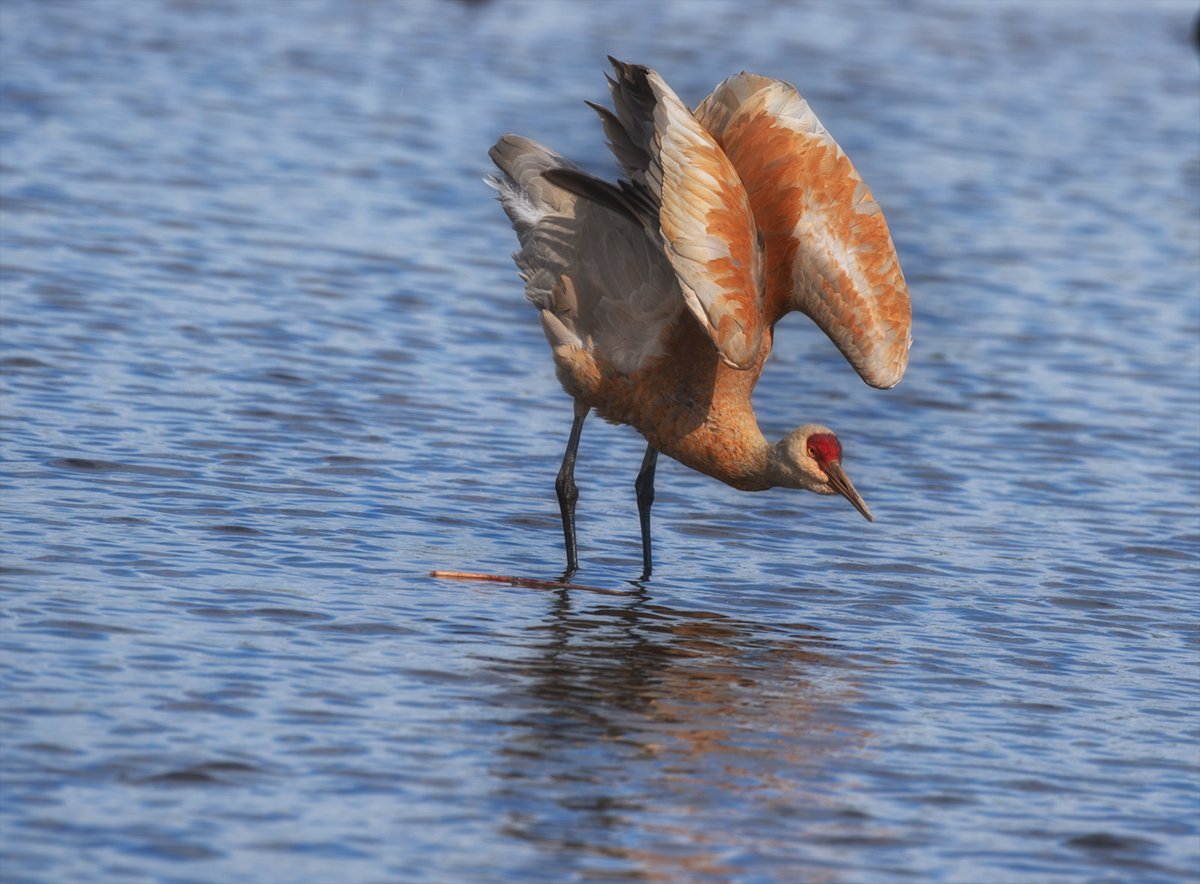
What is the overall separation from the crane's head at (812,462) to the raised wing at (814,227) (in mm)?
405

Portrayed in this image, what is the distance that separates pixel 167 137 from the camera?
17641mm

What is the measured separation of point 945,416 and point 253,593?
5.45 meters

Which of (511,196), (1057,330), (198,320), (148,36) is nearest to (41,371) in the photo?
(198,320)

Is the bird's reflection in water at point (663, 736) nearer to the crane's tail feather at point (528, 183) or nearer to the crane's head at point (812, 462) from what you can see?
the crane's head at point (812, 462)

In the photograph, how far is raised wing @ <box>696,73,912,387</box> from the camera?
28.3 feet

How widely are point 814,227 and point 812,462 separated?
0.95 meters

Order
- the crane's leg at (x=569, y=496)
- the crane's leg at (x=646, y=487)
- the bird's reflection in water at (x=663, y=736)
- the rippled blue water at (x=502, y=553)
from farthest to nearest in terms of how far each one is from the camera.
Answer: the crane's leg at (x=646, y=487) → the crane's leg at (x=569, y=496) → the rippled blue water at (x=502, y=553) → the bird's reflection in water at (x=663, y=736)

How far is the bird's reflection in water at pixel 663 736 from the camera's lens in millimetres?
6086

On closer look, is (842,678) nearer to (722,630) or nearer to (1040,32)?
(722,630)

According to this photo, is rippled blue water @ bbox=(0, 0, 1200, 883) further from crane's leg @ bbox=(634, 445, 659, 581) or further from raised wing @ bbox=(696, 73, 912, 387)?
raised wing @ bbox=(696, 73, 912, 387)

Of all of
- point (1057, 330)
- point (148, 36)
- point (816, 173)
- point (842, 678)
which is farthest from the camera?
point (148, 36)

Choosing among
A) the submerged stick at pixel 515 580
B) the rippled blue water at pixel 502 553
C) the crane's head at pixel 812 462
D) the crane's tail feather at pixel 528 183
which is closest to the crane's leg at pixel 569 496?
the rippled blue water at pixel 502 553

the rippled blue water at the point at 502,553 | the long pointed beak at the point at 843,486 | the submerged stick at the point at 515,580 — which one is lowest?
the submerged stick at the point at 515,580

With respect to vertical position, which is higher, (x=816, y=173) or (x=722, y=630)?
(x=816, y=173)
